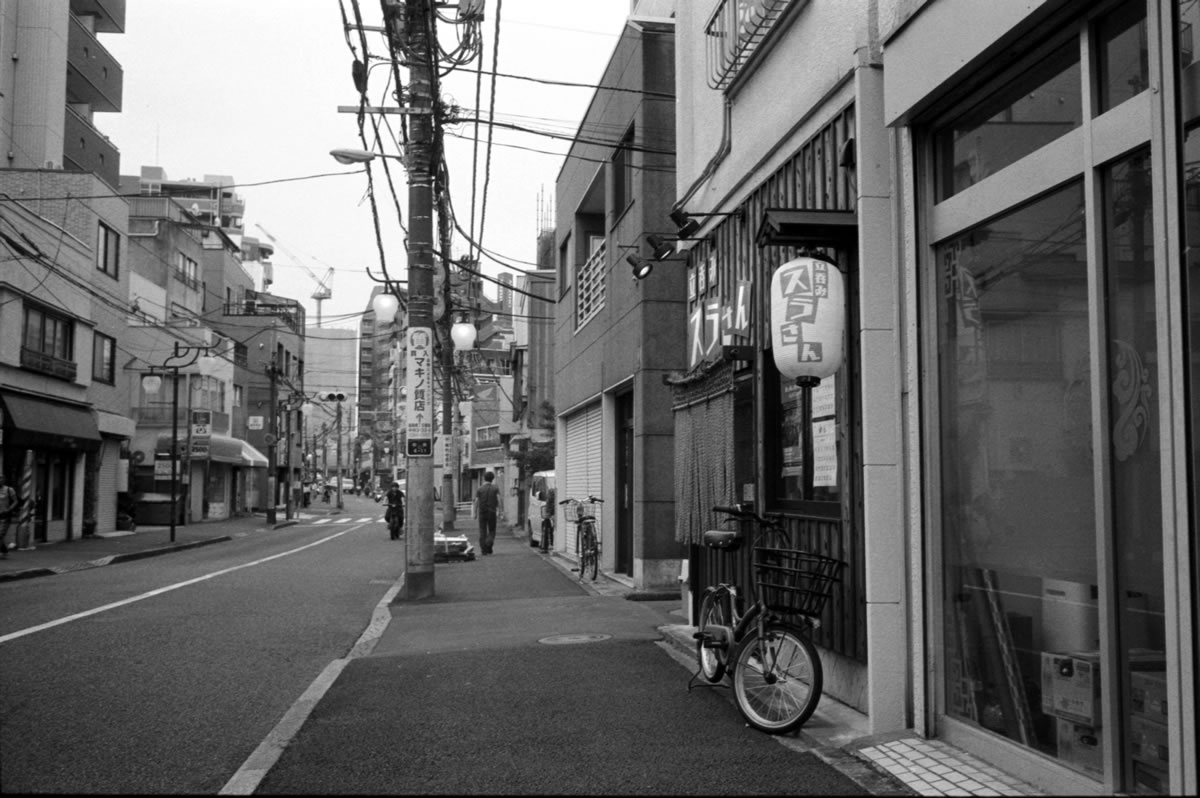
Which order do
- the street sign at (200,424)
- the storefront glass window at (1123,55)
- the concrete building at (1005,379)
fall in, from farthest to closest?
the street sign at (200,424) < the storefront glass window at (1123,55) < the concrete building at (1005,379)

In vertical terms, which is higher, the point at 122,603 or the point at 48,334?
the point at 48,334

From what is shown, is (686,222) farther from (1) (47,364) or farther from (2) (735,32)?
(1) (47,364)

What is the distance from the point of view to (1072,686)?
4617 millimetres

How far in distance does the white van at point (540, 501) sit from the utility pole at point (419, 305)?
971 cm

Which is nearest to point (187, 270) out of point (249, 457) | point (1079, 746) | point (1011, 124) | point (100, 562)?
point (249, 457)

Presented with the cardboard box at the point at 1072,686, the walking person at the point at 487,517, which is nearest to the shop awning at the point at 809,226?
the cardboard box at the point at 1072,686

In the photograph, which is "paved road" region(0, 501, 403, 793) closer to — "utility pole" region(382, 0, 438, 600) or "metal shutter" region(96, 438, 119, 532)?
"utility pole" region(382, 0, 438, 600)

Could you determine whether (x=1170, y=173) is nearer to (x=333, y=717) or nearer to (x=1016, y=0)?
(x=1016, y=0)

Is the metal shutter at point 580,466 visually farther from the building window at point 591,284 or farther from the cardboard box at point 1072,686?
the cardboard box at point 1072,686

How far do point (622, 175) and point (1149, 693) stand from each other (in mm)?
12809

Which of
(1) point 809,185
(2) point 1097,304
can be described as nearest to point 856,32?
(1) point 809,185

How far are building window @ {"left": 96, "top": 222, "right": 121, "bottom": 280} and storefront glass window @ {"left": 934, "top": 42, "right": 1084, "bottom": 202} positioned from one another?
28.3 meters

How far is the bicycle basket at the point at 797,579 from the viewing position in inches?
239

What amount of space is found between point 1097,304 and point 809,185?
3.31m
